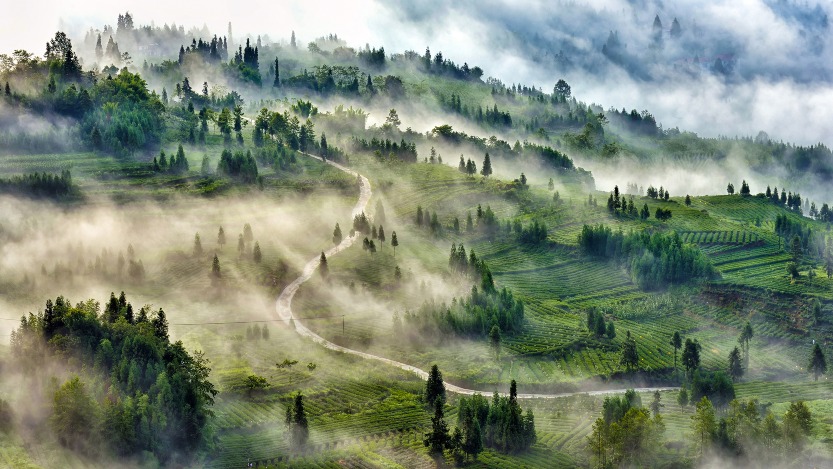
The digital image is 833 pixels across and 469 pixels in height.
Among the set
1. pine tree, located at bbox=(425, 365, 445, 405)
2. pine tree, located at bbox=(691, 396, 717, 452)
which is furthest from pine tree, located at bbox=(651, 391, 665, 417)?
pine tree, located at bbox=(425, 365, 445, 405)

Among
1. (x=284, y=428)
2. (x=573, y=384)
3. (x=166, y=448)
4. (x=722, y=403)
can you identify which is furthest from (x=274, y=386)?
(x=722, y=403)

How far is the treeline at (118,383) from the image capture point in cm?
14075

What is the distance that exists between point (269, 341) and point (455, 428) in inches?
1959

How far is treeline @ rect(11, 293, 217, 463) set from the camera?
14075 cm

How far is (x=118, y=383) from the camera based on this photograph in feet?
490

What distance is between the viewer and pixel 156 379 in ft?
498

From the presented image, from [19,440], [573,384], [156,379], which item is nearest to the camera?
[19,440]

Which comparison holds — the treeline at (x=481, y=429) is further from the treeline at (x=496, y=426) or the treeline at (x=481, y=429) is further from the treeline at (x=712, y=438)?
the treeline at (x=712, y=438)

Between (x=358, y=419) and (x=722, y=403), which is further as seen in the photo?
(x=722, y=403)

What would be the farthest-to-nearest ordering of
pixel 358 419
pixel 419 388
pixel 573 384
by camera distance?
1. pixel 573 384
2. pixel 419 388
3. pixel 358 419

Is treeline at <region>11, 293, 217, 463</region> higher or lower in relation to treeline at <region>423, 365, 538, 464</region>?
higher

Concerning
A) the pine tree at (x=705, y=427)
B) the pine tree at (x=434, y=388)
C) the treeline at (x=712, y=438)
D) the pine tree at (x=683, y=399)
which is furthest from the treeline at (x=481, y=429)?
the pine tree at (x=683, y=399)

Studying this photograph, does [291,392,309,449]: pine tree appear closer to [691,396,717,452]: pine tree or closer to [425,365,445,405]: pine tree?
[425,365,445,405]: pine tree

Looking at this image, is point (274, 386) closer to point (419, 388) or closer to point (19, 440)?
point (419, 388)
